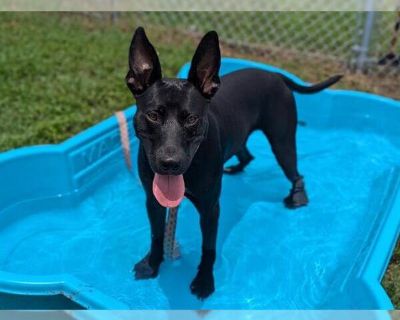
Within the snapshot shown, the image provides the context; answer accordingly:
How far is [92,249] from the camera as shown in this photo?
339 cm

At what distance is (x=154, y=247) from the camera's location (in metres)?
3.07

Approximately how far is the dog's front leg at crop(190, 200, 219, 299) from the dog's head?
513mm

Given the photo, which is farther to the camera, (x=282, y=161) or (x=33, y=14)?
(x=33, y=14)

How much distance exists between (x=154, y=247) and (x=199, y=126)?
3.11ft

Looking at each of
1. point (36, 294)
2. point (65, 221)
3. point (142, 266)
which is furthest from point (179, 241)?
point (36, 294)

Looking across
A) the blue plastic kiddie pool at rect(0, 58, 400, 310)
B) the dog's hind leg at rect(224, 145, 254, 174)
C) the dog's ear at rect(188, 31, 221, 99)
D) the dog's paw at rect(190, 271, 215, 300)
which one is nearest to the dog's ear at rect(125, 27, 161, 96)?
the dog's ear at rect(188, 31, 221, 99)

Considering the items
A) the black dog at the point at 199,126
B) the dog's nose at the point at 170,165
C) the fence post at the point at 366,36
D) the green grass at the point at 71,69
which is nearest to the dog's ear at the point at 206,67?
the black dog at the point at 199,126

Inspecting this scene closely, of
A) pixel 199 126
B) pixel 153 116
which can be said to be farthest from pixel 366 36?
pixel 153 116

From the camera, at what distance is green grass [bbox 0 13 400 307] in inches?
179

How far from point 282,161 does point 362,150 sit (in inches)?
48.0

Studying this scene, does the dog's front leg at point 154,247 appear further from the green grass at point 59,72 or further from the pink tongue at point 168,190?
the green grass at point 59,72

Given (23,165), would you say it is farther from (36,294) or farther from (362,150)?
(362,150)

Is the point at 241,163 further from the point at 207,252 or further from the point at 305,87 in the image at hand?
the point at 207,252
